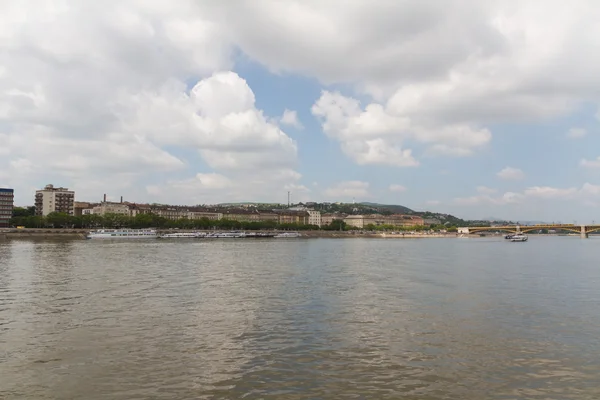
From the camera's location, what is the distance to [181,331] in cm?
1391

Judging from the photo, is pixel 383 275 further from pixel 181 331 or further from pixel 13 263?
pixel 13 263

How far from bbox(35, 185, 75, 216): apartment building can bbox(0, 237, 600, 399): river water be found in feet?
490

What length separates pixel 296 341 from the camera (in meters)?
12.8

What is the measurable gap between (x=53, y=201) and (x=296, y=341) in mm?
167672

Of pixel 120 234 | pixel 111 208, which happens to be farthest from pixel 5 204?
pixel 120 234

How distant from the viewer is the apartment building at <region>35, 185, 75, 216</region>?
157 m

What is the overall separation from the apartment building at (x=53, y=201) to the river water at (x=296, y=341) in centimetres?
14941

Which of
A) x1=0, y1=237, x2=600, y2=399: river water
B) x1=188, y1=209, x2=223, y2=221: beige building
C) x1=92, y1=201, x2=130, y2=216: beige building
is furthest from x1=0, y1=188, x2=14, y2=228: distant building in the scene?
x1=0, y1=237, x2=600, y2=399: river water

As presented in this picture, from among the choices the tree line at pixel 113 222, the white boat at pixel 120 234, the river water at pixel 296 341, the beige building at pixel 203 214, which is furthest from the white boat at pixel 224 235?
the river water at pixel 296 341

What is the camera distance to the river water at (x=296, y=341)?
9.36m

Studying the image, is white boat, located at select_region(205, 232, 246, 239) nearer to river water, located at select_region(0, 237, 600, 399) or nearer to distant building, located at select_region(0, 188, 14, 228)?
distant building, located at select_region(0, 188, 14, 228)

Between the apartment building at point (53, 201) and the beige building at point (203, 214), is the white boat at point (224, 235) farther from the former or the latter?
the apartment building at point (53, 201)

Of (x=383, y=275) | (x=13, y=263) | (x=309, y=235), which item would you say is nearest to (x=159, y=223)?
(x=309, y=235)

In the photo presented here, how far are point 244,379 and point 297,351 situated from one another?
2.34 metres
